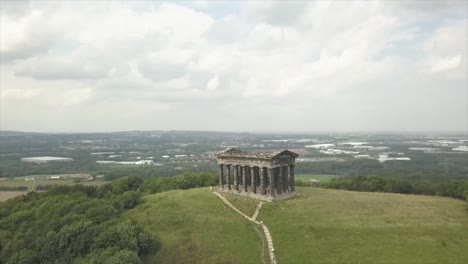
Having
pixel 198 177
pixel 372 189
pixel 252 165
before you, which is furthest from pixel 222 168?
pixel 372 189

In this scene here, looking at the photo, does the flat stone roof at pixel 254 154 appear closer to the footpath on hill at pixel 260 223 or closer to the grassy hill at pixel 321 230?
the footpath on hill at pixel 260 223

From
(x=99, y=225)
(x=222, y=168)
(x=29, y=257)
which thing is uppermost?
(x=222, y=168)

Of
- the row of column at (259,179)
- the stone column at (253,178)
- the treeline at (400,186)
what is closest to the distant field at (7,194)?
the row of column at (259,179)

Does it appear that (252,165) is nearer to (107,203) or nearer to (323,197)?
(323,197)

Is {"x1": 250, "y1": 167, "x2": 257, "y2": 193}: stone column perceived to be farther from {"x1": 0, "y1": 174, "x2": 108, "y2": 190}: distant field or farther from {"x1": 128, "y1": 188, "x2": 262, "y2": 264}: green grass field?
{"x1": 0, "y1": 174, "x2": 108, "y2": 190}: distant field

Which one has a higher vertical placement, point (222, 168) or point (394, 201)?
point (222, 168)

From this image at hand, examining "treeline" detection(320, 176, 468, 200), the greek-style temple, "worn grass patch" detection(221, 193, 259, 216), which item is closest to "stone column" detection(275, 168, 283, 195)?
the greek-style temple
